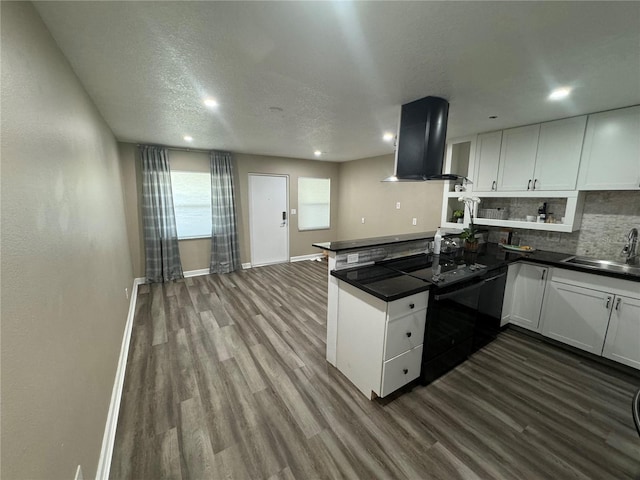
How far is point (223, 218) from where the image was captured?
4766 millimetres

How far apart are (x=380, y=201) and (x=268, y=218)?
7.88 ft

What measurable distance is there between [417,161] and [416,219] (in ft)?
7.67

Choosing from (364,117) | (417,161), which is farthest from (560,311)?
(364,117)

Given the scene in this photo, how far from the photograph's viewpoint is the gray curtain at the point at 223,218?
4617 millimetres

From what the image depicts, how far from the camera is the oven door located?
77.7 inches

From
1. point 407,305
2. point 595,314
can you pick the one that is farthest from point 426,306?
point 595,314

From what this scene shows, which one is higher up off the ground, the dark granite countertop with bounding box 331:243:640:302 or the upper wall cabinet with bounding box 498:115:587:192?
the upper wall cabinet with bounding box 498:115:587:192

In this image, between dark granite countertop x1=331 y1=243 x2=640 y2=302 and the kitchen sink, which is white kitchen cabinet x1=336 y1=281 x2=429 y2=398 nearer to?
dark granite countertop x1=331 y1=243 x2=640 y2=302

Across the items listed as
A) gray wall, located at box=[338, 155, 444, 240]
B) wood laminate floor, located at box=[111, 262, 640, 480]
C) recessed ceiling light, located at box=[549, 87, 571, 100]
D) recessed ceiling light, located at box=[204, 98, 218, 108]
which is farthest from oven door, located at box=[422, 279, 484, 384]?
recessed ceiling light, located at box=[204, 98, 218, 108]

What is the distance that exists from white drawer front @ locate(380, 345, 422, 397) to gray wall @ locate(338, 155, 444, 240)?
8.80ft

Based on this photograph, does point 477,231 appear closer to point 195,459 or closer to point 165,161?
point 195,459

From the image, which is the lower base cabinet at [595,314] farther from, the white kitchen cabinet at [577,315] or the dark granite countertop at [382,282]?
the dark granite countertop at [382,282]

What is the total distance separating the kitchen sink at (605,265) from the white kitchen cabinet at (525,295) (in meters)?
0.30

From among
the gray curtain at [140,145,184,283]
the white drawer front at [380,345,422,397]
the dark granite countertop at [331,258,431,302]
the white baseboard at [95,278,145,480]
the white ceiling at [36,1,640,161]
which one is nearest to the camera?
the white ceiling at [36,1,640,161]
